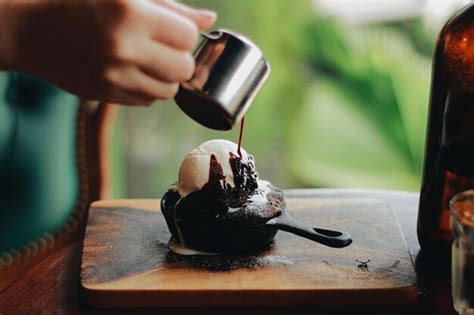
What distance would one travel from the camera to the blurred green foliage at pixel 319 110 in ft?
7.59

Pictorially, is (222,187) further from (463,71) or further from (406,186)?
(406,186)

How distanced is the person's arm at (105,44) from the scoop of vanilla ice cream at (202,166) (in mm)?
226

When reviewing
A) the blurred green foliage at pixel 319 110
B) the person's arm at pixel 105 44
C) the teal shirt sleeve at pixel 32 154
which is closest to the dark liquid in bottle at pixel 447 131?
the person's arm at pixel 105 44

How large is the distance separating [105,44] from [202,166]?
0.34 meters

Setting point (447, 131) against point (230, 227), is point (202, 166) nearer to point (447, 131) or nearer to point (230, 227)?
point (230, 227)

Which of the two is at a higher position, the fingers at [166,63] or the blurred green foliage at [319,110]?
the fingers at [166,63]

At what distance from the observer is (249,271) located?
109cm

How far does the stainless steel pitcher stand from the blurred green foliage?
4.45ft

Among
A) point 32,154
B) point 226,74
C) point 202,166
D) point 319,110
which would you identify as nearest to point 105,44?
point 226,74

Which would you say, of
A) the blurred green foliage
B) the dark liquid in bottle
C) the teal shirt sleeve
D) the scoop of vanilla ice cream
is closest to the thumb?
the scoop of vanilla ice cream

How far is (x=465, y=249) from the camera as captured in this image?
949 mm

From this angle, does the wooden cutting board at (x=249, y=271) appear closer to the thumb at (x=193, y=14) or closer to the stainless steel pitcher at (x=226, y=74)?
the stainless steel pitcher at (x=226, y=74)

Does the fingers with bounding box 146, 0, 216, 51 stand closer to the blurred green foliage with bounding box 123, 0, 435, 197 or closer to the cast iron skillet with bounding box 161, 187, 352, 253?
the cast iron skillet with bounding box 161, 187, 352, 253

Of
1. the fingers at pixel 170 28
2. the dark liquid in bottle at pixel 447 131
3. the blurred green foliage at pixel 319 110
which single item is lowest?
the blurred green foliage at pixel 319 110
